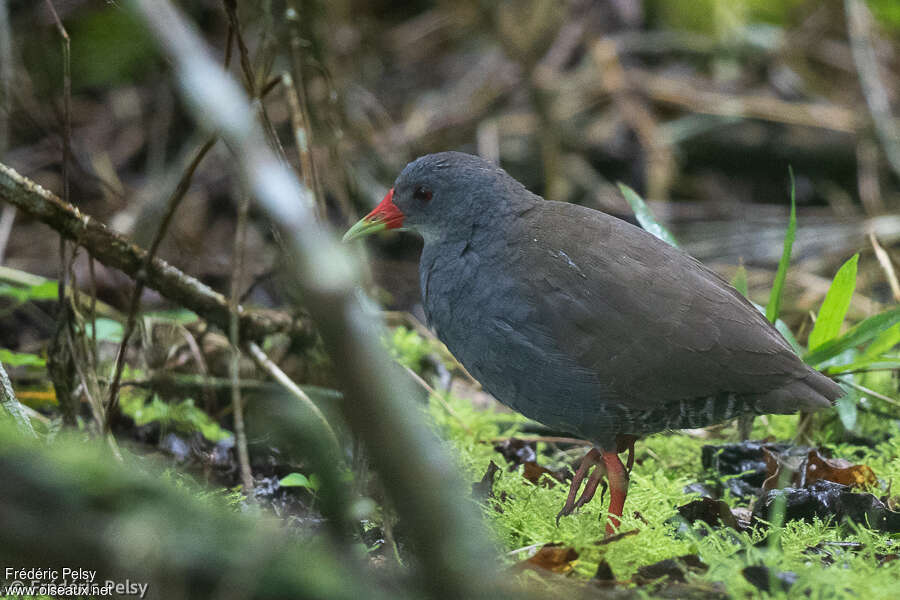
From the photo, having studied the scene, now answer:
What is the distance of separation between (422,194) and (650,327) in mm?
1120

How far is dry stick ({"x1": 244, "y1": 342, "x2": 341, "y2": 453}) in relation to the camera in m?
3.16

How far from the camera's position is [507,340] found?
2.67 metres

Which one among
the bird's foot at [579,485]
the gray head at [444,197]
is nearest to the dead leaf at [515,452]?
the bird's foot at [579,485]

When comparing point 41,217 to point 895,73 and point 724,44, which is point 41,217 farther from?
point 895,73

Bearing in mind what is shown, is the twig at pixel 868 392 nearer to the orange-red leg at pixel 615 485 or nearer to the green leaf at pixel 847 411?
the green leaf at pixel 847 411

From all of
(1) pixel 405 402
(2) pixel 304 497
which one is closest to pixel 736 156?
(2) pixel 304 497

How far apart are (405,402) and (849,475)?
7.22 feet

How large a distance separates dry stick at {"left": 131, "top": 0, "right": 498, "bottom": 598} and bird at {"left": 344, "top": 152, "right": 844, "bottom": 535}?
3.95 feet

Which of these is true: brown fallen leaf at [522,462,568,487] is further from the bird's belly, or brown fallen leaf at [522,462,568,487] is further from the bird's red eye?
the bird's red eye

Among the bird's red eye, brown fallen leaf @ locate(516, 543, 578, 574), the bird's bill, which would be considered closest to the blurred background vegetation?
the bird's bill

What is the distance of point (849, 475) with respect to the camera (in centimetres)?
289

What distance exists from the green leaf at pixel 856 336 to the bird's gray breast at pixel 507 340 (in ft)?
4.00

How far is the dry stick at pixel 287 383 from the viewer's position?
124 inches

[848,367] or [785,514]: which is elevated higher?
[848,367]
